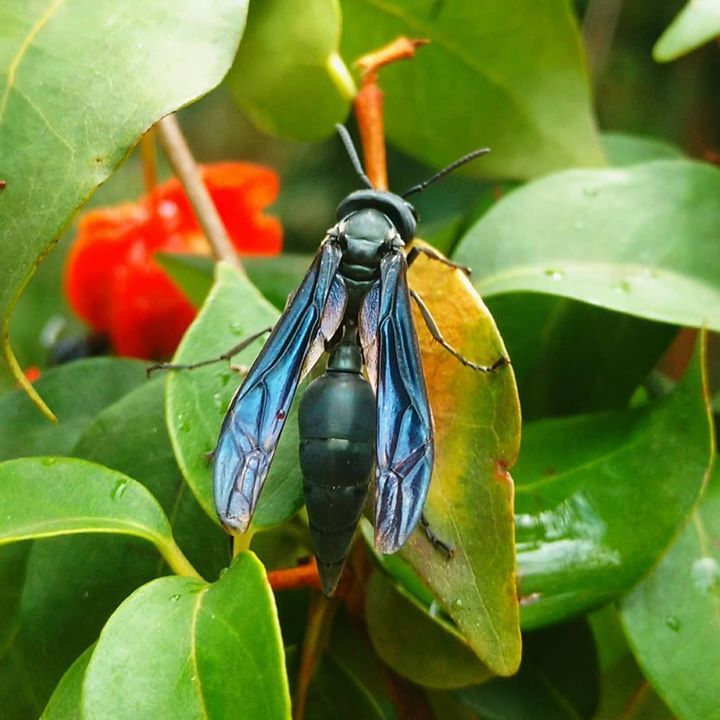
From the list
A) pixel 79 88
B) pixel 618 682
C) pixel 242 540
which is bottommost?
pixel 618 682

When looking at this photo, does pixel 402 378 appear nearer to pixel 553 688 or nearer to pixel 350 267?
pixel 350 267

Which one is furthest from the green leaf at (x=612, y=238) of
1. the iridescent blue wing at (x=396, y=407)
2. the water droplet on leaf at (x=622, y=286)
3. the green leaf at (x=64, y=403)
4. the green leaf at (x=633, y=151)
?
the green leaf at (x=64, y=403)

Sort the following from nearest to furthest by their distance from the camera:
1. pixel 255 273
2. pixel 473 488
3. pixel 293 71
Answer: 1. pixel 473 488
2. pixel 293 71
3. pixel 255 273

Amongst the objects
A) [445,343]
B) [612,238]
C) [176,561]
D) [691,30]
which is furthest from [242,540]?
[691,30]

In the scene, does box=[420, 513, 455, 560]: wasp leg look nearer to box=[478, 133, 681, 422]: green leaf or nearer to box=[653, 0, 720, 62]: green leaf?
box=[478, 133, 681, 422]: green leaf

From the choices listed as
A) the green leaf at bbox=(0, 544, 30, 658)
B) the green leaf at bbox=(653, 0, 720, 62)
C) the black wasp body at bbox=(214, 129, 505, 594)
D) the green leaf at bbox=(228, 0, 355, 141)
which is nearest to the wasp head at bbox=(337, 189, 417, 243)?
the black wasp body at bbox=(214, 129, 505, 594)

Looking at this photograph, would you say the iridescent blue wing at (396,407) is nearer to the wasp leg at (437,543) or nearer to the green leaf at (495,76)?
the wasp leg at (437,543)

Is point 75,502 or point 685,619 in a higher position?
point 75,502

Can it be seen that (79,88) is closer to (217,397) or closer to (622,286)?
(217,397)
